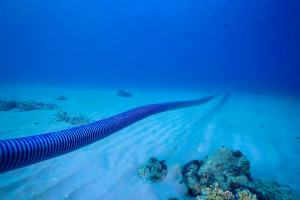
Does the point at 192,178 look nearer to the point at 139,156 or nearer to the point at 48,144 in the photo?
the point at 139,156

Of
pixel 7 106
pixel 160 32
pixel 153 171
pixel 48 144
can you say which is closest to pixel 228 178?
pixel 153 171

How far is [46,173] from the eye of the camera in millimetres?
3258

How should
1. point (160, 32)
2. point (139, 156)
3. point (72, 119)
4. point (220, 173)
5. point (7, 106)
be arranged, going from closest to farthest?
point (220, 173) → point (139, 156) → point (72, 119) → point (7, 106) → point (160, 32)

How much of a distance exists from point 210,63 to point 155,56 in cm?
4933

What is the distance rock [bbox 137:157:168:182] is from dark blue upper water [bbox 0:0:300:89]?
3700cm

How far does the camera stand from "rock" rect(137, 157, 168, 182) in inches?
124

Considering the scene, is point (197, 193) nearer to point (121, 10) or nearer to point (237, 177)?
point (237, 177)

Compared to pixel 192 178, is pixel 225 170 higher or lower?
higher

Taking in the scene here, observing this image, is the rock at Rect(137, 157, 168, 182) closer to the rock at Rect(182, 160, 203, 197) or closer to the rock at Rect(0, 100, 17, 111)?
the rock at Rect(182, 160, 203, 197)

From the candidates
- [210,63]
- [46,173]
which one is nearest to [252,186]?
[46,173]

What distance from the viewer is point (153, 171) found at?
321cm

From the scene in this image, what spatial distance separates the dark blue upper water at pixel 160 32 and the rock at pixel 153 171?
37.0 metres

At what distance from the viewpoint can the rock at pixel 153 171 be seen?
10.4ft

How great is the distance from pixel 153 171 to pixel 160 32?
287 feet
